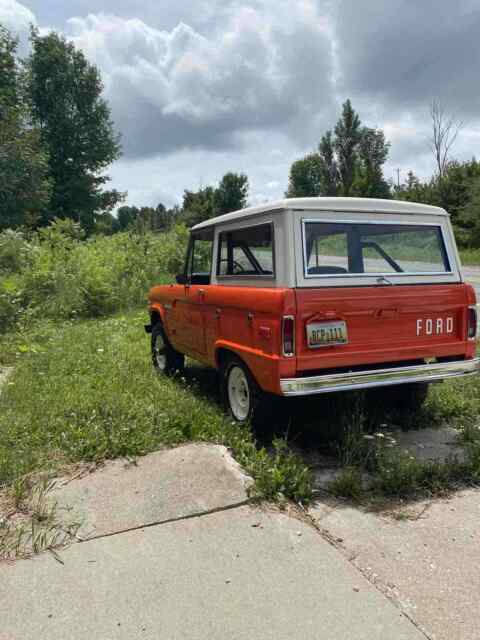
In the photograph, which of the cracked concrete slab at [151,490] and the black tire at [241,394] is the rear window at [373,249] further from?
the cracked concrete slab at [151,490]

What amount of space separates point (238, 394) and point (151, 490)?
51.3 inches

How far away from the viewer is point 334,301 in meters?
3.68

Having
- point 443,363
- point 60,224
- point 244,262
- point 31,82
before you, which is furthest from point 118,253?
point 31,82

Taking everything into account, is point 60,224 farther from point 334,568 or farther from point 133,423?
point 334,568

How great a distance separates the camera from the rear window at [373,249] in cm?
392

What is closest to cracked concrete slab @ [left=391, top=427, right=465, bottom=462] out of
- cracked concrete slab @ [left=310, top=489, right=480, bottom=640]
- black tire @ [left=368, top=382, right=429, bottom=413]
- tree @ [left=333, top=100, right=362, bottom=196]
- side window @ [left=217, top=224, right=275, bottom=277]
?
black tire @ [left=368, top=382, right=429, bottom=413]

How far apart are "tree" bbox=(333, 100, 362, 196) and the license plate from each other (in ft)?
179

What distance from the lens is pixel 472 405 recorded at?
16.1 ft

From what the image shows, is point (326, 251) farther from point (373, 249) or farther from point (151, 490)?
point (151, 490)

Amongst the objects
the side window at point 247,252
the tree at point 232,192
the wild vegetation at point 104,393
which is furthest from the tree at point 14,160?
the tree at point 232,192

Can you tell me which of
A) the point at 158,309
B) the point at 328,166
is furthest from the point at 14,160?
the point at 328,166

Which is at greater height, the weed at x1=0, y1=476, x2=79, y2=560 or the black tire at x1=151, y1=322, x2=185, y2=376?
the black tire at x1=151, y1=322, x2=185, y2=376

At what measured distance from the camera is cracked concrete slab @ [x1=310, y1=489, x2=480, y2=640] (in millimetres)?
2242

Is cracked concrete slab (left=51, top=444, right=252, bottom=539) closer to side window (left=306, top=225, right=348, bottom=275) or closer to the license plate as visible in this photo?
the license plate
